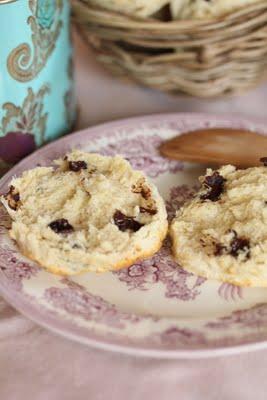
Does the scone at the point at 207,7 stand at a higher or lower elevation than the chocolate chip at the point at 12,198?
higher

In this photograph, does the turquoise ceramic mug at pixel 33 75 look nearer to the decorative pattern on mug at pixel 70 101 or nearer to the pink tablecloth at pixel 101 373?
the decorative pattern on mug at pixel 70 101

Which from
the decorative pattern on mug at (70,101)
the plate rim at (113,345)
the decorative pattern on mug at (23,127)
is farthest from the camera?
the decorative pattern on mug at (70,101)

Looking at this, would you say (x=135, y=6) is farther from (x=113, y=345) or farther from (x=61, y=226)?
(x=113, y=345)

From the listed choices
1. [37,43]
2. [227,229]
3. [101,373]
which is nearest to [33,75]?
[37,43]

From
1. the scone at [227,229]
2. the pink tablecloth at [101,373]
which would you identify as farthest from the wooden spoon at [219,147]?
the pink tablecloth at [101,373]

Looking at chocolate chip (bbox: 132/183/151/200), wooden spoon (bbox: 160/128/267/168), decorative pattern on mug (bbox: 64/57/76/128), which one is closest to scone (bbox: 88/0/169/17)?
decorative pattern on mug (bbox: 64/57/76/128)

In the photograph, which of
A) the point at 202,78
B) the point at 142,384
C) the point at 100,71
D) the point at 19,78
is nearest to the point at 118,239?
the point at 142,384
